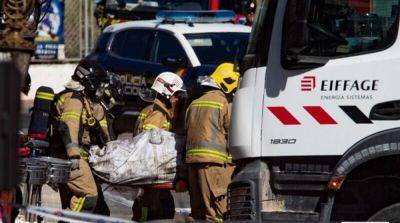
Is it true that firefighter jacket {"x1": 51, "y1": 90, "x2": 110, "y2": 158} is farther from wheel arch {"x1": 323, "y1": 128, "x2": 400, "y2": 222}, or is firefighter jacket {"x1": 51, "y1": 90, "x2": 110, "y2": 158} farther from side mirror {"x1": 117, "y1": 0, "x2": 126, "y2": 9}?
side mirror {"x1": 117, "y1": 0, "x2": 126, "y2": 9}

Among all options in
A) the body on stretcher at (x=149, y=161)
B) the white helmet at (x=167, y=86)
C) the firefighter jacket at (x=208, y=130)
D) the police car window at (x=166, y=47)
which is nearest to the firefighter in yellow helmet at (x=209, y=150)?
the firefighter jacket at (x=208, y=130)

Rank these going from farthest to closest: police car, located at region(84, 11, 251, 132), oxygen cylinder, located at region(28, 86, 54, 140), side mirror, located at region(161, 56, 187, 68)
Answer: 1. police car, located at region(84, 11, 251, 132)
2. side mirror, located at region(161, 56, 187, 68)
3. oxygen cylinder, located at region(28, 86, 54, 140)

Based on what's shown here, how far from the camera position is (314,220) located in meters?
7.51

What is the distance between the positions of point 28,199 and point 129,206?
283cm

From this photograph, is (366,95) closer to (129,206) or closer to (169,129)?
(169,129)

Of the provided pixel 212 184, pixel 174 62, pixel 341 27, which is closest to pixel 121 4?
pixel 174 62

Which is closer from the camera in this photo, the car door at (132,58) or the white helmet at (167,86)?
the white helmet at (167,86)

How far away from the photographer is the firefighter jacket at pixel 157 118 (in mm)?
10258

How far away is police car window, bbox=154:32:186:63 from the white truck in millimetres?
8716

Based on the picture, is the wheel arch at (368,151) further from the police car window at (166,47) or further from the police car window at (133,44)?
the police car window at (133,44)

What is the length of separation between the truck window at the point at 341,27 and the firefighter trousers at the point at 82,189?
9.79ft

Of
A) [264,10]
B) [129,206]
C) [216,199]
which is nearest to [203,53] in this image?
[129,206]

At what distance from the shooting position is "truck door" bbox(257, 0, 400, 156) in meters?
7.37

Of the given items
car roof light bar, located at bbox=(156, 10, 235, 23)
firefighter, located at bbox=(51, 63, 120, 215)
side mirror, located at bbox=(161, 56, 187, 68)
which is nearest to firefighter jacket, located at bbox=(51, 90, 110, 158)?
firefighter, located at bbox=(51, 63, 120, 215)
